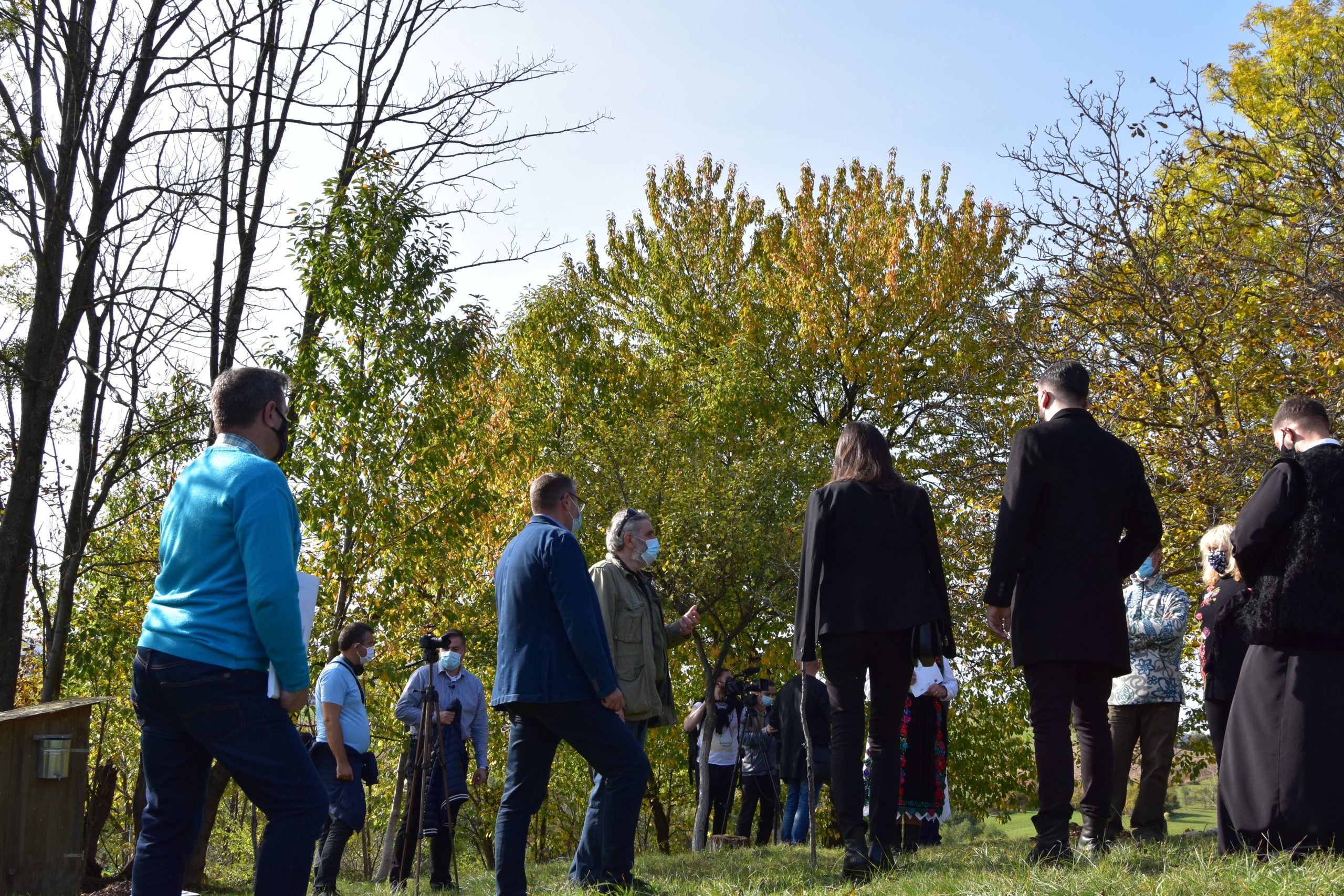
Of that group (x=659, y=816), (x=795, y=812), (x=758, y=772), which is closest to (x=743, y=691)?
(x=758, y=772)

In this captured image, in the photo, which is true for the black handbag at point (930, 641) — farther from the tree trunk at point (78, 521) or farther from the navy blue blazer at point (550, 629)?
the tree trunk at point (78, 521)

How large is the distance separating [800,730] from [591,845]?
6.59 meters

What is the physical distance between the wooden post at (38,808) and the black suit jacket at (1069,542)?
6.80 metres

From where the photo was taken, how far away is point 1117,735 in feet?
24.1

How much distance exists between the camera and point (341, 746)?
7.30 meters

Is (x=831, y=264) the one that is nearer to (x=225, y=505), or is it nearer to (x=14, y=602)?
(x=14, y=602)

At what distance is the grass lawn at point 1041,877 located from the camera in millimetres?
3488

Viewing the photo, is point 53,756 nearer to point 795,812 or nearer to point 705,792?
point 795,812

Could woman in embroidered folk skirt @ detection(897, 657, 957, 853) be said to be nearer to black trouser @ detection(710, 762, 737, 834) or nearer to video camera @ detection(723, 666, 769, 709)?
video camera @ detection(723, 666, 769, 709)

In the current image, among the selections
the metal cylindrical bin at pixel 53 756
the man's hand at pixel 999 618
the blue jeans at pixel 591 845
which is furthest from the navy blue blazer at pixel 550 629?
the metal cylindrical bin at pixel 53 756

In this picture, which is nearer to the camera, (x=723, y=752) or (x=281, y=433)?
(x=281, y=433)

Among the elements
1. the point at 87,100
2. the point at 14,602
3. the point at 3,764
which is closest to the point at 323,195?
the point at 87,100

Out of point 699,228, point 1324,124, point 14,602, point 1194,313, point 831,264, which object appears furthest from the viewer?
point 699,228

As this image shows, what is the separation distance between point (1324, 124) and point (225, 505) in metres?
9.84
